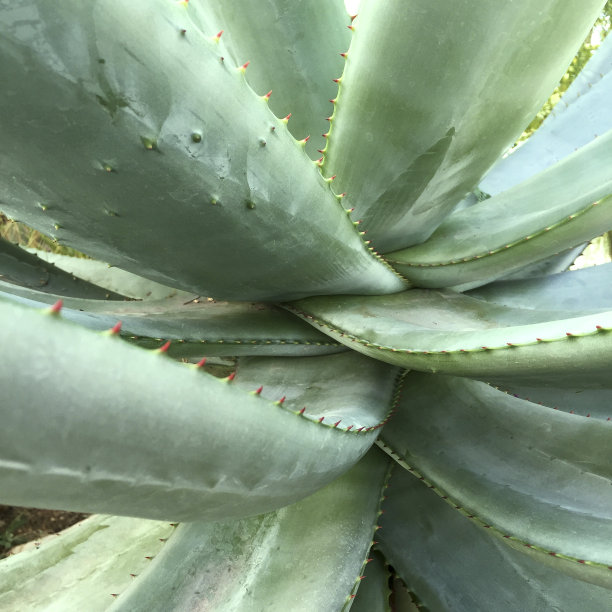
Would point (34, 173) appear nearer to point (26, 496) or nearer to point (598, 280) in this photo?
point (26, 496)

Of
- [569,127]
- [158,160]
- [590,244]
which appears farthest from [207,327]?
[590,244]

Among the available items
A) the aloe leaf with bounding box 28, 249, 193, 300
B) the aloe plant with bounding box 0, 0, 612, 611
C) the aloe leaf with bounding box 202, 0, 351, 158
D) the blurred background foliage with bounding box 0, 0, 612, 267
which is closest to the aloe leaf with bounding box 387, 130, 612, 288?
the aloe plant with bounding box 0, 0, 612, 611

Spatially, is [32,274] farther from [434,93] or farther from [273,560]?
[434,93]

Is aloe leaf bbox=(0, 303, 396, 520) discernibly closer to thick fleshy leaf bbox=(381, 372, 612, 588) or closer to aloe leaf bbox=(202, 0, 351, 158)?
thick fleshy leaf bbox=(381, 372, 612, 588)

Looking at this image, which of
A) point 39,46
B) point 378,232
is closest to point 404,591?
point 378,232

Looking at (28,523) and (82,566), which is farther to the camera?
(28,523)
